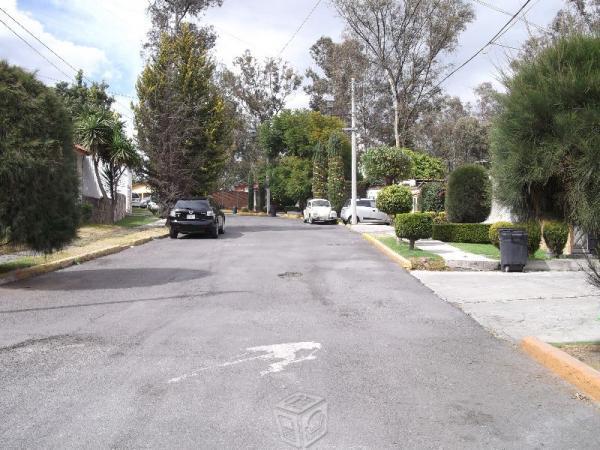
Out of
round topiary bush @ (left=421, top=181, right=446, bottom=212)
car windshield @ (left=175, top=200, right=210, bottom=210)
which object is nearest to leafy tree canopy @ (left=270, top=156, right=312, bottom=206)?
round topiary bush @ (left=421, top=181, right=446, bottom=212)

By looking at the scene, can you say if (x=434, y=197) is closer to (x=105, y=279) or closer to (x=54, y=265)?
(x=54, y=265)

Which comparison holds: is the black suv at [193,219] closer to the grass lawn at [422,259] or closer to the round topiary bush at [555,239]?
the grass lawn at [422,259]

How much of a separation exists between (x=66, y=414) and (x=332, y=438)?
6.68ft

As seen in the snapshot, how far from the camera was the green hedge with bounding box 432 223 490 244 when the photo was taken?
65.8 ft

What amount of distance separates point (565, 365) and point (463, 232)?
14925 millimetres

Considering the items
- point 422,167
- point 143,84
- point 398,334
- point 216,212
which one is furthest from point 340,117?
point 398,334

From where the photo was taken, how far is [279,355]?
246 inches

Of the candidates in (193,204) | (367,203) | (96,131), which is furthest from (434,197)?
(96,131)

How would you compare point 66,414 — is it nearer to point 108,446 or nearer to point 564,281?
point 108,446

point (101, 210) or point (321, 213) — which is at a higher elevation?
point (101, 210)

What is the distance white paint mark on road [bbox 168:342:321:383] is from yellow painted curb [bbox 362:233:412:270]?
763 centimetres

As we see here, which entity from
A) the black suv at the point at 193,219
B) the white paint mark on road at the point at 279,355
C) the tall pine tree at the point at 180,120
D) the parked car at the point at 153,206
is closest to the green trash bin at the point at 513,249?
the white paint mark on road at the point at 279,355

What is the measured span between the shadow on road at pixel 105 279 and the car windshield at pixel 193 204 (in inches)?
386

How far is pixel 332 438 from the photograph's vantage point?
4.14 metres
